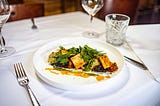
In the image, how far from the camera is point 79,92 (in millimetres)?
564

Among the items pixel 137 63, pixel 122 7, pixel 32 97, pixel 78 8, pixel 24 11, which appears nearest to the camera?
pixel 32 97

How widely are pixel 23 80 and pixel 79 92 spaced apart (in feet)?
0.63

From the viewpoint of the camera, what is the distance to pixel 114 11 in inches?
62.1

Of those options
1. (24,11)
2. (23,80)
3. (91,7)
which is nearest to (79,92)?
(23,80)

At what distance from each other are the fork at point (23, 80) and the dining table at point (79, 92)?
0.01 metres

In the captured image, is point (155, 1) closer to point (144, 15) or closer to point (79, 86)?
point (144, 15)

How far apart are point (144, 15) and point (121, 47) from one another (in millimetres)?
2886

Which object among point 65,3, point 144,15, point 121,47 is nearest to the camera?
point 121,47

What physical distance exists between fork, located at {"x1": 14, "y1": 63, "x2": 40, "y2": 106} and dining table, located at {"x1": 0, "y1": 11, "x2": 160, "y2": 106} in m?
0.01

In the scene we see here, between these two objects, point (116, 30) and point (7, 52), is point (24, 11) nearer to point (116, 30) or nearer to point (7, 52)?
point (7, 52)

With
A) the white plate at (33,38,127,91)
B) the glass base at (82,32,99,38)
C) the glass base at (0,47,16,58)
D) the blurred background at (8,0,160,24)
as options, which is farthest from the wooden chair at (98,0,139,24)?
the blurred background at (8,0,160,24)

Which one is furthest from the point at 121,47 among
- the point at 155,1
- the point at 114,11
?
the point at 155,1

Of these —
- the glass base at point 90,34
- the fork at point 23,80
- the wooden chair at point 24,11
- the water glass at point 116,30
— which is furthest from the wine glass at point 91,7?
the wooden chair at point 24,11

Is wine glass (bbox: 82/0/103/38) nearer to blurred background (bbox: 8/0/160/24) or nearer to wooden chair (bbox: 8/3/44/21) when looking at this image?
wooden chair (bbox: 8/3/44/21)
